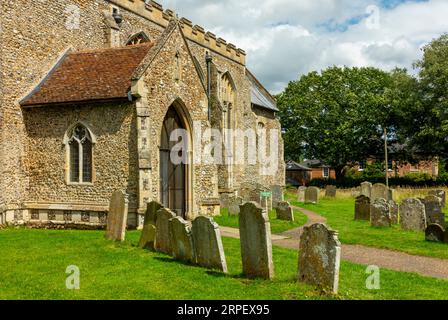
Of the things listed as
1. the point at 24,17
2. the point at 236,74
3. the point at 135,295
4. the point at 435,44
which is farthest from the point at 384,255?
the point at 435,44

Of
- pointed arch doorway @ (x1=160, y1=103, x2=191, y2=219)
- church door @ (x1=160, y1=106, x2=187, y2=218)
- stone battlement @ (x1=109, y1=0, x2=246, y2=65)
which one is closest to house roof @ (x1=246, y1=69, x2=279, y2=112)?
stone battlement @ (x1=109, y1=0, x2=246, y2=65)

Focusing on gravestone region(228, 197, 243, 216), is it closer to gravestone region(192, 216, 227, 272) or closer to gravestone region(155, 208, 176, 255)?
gravestone region(155, 208, 176, 255)

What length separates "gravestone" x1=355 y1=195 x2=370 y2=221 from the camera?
59.2ft

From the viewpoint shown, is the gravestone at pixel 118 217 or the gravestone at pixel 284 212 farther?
the gravestone at pixel 284 212

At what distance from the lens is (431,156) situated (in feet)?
135

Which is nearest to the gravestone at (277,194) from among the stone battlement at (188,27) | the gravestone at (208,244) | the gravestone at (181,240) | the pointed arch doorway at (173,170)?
the pointed arch doorway at (173,170)

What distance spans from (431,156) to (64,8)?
3466 centimetres

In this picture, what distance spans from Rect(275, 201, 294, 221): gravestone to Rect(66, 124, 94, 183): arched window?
23.5 feet

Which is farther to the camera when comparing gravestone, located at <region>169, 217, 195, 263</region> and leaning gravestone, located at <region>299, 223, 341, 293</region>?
gravestone, located at <region>169, 217, 195, 263</region>

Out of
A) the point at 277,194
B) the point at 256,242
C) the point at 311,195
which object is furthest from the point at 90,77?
the point at 311,195

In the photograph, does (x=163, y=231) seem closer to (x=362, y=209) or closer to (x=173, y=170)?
(x=173, y=170)

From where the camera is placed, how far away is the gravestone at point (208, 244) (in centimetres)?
866

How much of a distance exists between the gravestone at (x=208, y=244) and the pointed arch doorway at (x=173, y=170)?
24.4 feet

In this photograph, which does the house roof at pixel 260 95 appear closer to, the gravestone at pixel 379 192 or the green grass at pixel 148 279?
the gravestone at pixel 379 192
